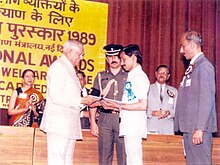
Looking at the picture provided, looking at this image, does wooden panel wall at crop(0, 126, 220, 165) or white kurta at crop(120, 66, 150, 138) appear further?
wooden panel wall at crop(0, 126, 220, 165)

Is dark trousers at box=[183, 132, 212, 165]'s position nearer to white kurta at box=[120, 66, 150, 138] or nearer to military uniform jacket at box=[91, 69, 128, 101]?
white kurta at box=[120, 66, 150, 138]

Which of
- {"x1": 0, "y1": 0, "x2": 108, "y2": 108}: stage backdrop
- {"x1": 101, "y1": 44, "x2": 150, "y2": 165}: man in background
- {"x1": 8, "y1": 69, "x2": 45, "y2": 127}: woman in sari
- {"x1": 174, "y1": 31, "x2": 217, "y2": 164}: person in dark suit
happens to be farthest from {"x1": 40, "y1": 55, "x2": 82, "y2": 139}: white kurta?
{"x1": 0, "y1": 0, "x2": 108, "y2": 108}: stage backdrop

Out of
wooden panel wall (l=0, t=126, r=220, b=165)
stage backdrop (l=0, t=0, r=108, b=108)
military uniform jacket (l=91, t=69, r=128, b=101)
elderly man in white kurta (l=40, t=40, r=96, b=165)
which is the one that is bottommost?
wooden panel wall (l=0, t=126, r=220, b=165)

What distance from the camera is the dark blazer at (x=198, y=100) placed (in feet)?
10.2

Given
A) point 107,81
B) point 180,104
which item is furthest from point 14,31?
point 180,104

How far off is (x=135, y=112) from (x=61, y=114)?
1.83ft

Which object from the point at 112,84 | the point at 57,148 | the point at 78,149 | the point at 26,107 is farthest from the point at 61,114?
the point at 26,107

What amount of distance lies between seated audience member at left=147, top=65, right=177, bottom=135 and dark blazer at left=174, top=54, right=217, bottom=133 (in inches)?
57.4

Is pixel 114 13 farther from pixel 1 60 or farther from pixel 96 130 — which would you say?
pixel 96 130

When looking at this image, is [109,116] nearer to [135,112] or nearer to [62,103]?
[135,112]

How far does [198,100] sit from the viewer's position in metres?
3.19

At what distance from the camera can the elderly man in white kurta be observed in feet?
10.8

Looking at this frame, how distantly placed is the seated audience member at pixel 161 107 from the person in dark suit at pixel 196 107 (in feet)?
4.78

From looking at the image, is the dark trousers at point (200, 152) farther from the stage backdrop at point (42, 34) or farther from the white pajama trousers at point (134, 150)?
the stage backdrop at point (42, 34)
